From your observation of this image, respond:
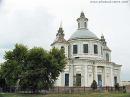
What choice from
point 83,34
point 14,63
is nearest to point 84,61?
point 83,34

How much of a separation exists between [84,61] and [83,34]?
7.08 metres

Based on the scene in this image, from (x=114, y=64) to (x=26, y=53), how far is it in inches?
1116

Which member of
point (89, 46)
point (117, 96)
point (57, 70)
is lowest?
point (117, 96)

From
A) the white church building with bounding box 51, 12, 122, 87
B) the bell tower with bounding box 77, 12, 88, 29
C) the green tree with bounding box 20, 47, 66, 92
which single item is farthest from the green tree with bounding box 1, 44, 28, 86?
the bell tower with bounding box 77, 12, 88, 29

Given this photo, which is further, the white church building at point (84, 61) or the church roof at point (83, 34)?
the church roof at point (83, 34)

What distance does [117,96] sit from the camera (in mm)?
42156

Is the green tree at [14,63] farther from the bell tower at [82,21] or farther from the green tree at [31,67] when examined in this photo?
the bell tower at [82,21]

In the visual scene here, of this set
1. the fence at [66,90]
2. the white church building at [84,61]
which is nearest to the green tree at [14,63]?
the fence at [66,90]

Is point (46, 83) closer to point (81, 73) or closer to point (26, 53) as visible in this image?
point (26, 53)

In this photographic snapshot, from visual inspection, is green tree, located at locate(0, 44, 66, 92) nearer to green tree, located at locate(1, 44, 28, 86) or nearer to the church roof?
green tree, located at locate(1, 44, 28, 86)

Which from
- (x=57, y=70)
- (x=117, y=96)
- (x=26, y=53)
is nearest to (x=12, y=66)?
(x=26, y=53)

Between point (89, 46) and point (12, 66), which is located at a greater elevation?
point (89, 46)

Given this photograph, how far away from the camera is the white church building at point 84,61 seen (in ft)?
211

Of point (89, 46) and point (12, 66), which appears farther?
point (89, 46)
